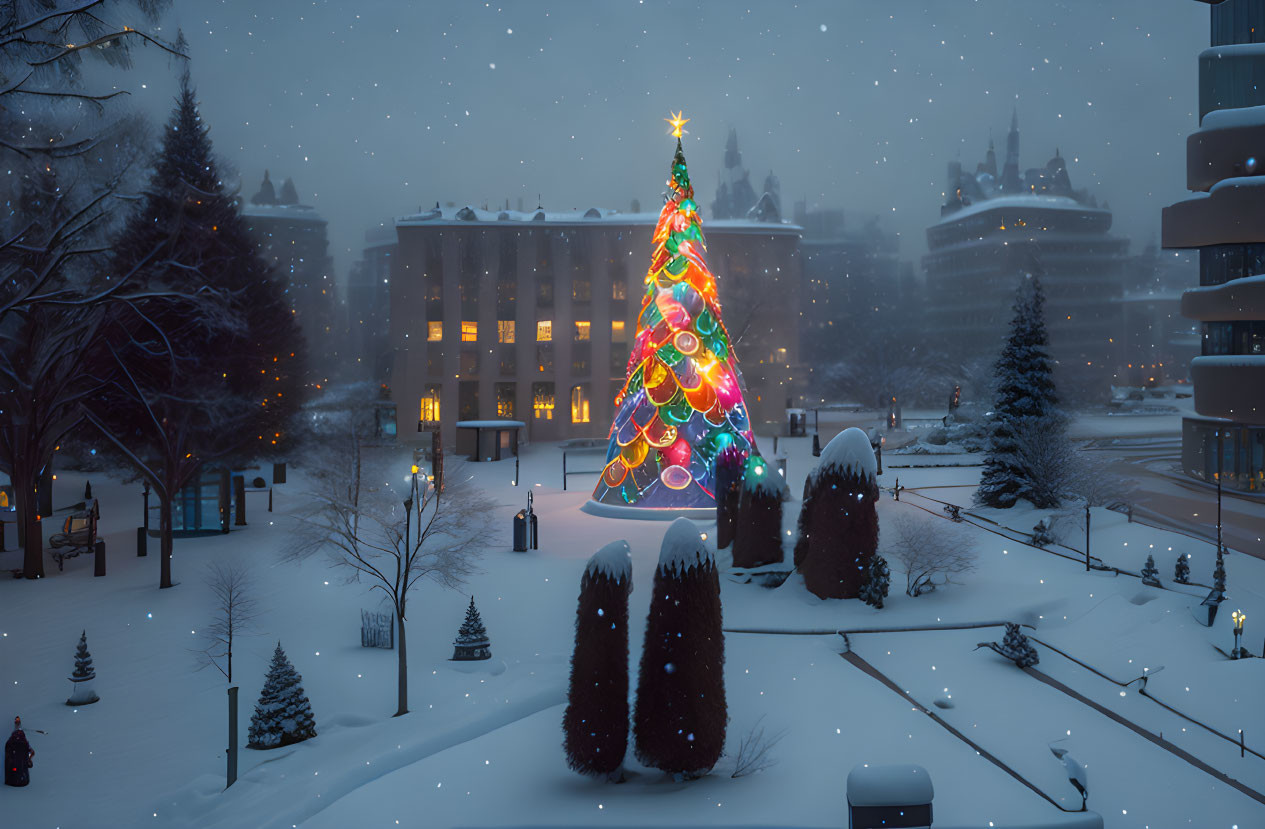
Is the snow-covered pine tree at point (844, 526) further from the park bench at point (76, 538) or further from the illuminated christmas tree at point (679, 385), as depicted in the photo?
the park bench at point (76, 538)

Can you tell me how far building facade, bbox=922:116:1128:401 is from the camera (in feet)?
263

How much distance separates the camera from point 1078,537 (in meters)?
22.8

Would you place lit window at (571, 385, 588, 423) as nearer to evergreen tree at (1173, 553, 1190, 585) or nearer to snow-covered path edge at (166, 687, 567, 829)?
evergreen tree at (1173, 553, 1190, 585)

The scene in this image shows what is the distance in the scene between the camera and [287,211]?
89.1 m

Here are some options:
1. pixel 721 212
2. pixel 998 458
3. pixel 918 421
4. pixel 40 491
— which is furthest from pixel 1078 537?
pixel 721 212

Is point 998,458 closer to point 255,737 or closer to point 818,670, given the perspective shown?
point 818,670

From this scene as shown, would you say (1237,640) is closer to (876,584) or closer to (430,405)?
(876,584)

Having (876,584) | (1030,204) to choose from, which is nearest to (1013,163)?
Result: (1030,204)

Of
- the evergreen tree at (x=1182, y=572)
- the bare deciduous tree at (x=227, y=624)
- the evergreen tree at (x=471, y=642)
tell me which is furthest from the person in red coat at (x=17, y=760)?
the evergreen tree at (x=1182, y=572)

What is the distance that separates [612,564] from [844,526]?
9.00 meters

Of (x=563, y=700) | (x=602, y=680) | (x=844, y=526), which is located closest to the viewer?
(x=602, y=680)

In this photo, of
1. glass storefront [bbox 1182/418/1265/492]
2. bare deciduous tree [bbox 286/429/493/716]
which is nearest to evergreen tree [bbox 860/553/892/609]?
bare deciduous tree [bbox 286/429/493/716]

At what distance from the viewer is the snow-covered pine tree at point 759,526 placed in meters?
19.4

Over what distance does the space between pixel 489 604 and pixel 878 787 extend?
1096cm
